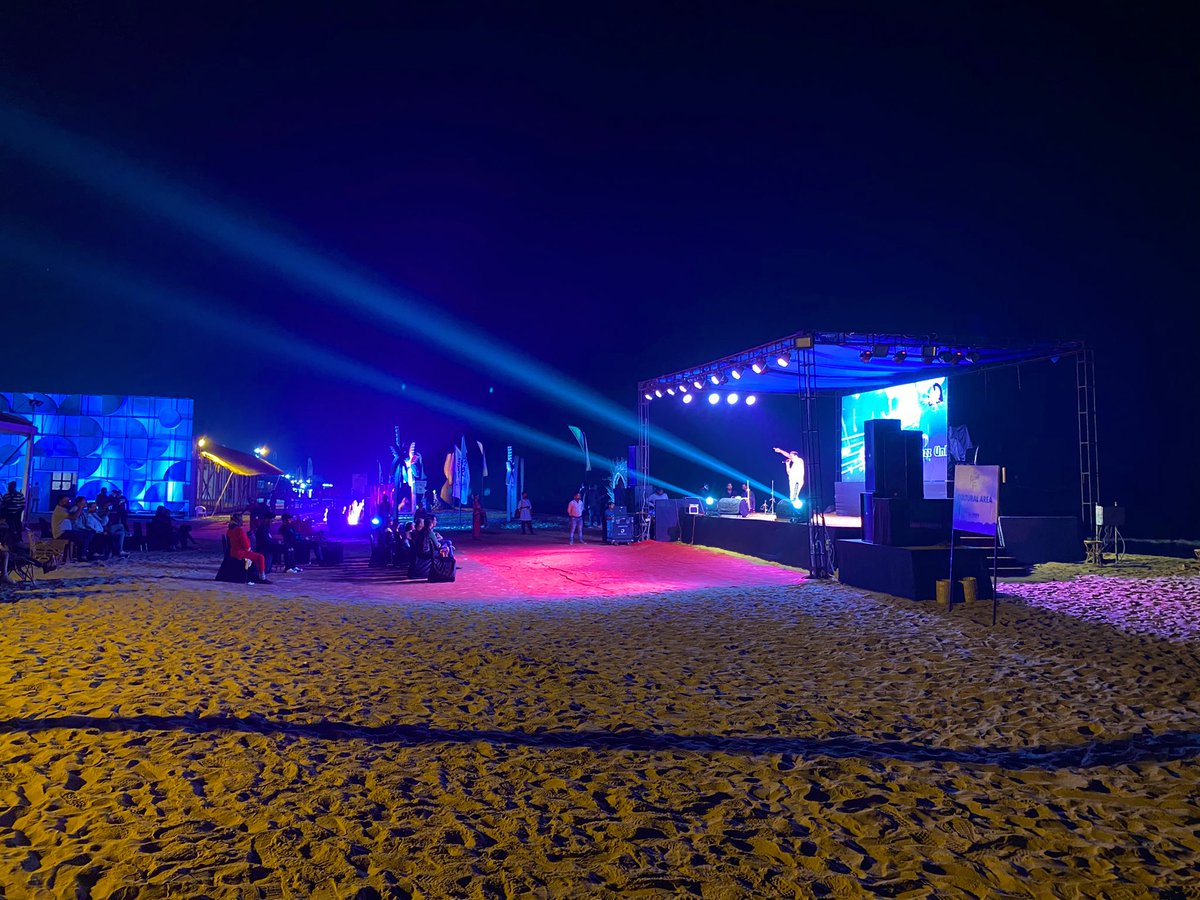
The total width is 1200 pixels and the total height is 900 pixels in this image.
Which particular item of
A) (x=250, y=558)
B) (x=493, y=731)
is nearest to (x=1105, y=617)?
(x=493, y=731)

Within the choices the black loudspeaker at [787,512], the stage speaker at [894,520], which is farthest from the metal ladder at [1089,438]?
the stage speaker at [894,520]

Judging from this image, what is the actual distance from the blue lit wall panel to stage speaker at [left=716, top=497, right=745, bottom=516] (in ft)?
85.9

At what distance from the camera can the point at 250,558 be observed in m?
11.9

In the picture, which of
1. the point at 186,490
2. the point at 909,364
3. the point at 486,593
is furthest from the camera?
the point at 186,490

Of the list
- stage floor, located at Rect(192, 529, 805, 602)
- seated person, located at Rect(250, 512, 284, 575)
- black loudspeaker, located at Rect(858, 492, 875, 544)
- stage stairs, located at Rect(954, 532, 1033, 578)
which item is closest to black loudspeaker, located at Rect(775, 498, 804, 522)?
stage floor, located at Rect(192, 529, 805, 602)

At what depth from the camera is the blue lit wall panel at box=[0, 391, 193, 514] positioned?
3306 cm

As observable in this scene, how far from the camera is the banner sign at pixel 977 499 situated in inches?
351

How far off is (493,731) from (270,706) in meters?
1.83

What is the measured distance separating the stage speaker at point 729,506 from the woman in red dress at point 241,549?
13794 mm

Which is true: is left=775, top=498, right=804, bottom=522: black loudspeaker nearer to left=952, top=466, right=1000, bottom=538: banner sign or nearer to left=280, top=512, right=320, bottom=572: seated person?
left=952, top=466, right=1000, bottom=538: banner sign

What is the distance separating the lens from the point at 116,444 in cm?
3353

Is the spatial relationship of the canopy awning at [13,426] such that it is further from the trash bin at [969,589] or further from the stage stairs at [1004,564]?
the stage stairs at [1004,564]

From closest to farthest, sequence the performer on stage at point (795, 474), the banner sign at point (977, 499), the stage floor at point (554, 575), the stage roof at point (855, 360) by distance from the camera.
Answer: the banner sign at point (977, 499) → the stage floor at point (554, 575) → the stage roof at point (855, 360) → the performer on stage at point (795, 474)

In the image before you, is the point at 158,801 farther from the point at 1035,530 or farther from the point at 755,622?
the point at 1035,530
